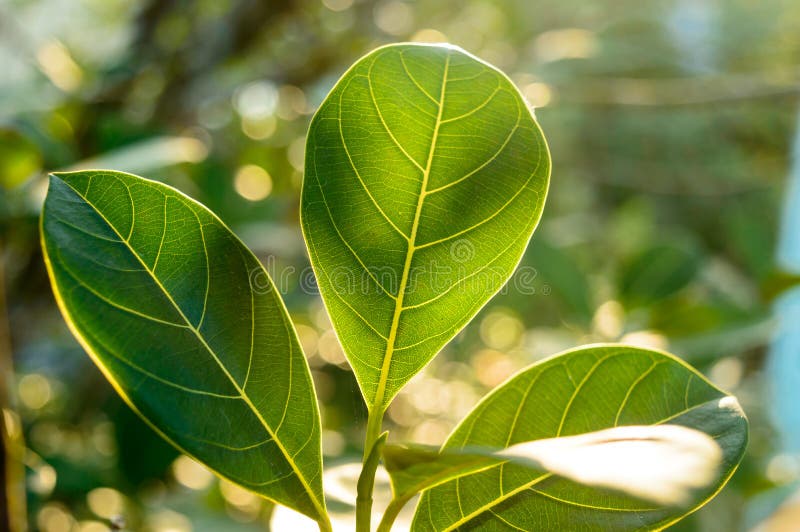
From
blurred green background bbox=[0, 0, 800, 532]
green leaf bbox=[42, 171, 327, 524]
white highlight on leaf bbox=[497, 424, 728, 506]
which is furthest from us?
blurred green background bbox=[0, 0, 800, 532]

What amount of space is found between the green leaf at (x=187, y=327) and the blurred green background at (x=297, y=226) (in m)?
0.12

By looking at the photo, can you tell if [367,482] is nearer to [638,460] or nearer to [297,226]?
[638,460]

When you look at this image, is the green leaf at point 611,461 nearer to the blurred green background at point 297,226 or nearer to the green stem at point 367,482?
the green stem at point 367,482

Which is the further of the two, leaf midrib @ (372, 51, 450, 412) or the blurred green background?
the blurred green background

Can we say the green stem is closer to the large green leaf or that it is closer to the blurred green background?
the large green leaf

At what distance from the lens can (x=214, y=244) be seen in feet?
1.20

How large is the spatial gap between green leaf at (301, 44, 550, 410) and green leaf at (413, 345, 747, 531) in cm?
6

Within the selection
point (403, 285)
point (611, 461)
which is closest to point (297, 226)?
point (403, 285)

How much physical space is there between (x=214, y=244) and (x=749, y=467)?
3.76 ft

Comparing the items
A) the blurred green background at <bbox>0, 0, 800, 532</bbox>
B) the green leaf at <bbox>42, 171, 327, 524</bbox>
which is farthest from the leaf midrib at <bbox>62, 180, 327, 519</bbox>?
the blurred green background at <bbox>0, 0, 800, 532</bbox>

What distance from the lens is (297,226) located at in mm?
1834

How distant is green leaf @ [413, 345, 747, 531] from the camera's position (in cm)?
36

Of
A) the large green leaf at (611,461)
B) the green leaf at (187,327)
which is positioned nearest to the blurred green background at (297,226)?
the green leaf at (187,327)

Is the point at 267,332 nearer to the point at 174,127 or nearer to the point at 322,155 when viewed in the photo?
the point at 322,155
